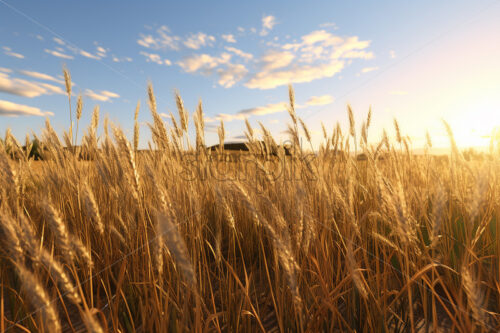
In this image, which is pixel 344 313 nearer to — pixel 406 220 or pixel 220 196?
pixel 406 220

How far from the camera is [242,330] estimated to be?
47.8 inches

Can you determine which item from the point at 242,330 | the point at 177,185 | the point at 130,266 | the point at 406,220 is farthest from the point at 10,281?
the point at 406,220

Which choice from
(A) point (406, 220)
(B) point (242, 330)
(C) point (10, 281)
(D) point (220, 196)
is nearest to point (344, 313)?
(B) point (242, 330)

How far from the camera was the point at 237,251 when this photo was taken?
1.95 m

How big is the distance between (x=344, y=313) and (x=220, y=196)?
3.02 feet

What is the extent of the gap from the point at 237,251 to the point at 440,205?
4.52ft

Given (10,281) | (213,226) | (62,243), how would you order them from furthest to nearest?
(213,226) < (10,281) < (62,243)

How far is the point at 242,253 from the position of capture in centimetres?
169

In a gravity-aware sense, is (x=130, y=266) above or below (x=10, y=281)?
above

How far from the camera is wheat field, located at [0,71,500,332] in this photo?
2.96 feet

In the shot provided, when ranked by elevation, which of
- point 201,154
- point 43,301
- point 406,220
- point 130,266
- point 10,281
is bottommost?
point 10,281

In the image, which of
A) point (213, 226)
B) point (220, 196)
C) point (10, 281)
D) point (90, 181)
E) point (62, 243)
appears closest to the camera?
point (62, 243)

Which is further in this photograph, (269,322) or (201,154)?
(201,154)

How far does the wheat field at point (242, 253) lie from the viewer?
902 millimetres
